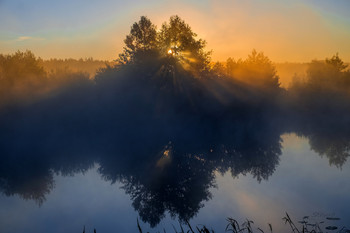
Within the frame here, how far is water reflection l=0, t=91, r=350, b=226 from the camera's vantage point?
18.5m

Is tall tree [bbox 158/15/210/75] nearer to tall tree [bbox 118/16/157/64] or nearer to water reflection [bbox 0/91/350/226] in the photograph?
tall tree [bbox 118/16/157/64]

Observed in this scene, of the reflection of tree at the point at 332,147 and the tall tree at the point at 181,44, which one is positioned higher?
the tall tree at the point at 181,44

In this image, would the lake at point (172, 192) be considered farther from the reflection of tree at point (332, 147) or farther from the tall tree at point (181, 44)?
the tall tree at point (181, 44)

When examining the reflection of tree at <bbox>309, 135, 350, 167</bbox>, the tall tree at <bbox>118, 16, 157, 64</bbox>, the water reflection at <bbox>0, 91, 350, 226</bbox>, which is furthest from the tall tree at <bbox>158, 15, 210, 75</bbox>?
the reflection of tree at <bbox>309, 135, 350, 167</bbox>

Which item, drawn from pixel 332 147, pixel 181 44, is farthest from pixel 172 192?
pixel 181 44

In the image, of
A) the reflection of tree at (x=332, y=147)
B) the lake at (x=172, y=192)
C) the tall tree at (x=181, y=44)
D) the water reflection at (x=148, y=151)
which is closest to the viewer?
the lake at (x=172, y=192)

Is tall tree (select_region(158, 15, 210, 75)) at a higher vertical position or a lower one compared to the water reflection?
higher

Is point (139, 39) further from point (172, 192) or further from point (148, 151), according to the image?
point (172, 192)

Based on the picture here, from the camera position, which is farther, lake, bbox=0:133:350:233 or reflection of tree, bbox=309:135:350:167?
reflection of tree, bbox=309:135:350:167

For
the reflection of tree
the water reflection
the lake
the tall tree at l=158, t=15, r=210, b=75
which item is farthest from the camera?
the tall tree at l=158, t=15, r=210, b=75

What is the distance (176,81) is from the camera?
155ft

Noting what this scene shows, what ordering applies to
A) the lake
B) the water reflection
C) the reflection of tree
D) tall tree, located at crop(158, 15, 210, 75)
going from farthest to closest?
tall tree, located at crop(158, 15, 210, 75) → the reflection of tree → the water reflection → the lake

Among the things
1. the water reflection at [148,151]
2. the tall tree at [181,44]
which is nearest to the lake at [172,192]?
Answer: the water reflection at [148,151]

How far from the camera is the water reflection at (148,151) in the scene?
18.5 metres
